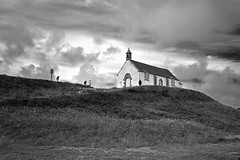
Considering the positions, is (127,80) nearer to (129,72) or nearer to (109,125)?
(129,72)

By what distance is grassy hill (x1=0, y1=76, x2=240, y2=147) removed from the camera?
2045cm

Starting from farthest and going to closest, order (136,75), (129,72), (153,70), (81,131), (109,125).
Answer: (153,70)
(129,72)
(136,75)
(109,125)
(81,131)

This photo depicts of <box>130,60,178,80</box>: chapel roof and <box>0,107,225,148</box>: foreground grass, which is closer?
<box>0,107,225,148</box>: foreground grass

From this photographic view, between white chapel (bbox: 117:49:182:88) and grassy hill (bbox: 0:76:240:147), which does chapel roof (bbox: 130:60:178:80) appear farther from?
grassy hill (bbox: 0:76:240:147)

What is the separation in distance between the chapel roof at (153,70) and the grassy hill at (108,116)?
1697 cm

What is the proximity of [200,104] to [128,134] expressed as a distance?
26778 mm

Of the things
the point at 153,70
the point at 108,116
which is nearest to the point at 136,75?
the point at 153,70

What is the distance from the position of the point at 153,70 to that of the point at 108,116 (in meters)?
41.9

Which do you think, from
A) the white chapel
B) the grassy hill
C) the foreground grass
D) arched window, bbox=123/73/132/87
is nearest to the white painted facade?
the white chapel

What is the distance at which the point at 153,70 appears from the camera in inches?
2749

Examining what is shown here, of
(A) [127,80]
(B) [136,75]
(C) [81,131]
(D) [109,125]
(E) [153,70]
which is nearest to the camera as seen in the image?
(C) [81,131]

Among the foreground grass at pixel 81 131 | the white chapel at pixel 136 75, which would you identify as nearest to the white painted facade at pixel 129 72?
the white chapel at pixel 136 75

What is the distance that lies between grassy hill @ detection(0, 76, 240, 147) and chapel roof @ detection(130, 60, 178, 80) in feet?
55.7

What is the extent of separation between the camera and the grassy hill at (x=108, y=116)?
20.5 metres
